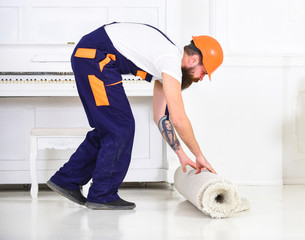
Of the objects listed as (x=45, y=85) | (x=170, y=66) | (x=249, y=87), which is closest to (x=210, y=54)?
(x=170, y=66)

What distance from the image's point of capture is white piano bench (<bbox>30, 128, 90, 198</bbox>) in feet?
11.0

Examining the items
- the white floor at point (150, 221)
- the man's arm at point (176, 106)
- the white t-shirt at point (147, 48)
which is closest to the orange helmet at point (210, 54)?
the white t-shirt at point (147, 48)

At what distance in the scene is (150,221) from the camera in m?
2.44

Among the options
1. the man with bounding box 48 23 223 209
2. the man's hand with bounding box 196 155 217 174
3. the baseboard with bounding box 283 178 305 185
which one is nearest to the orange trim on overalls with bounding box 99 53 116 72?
the man with bounding box 48 23 223 209

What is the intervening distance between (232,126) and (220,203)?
4.98ft

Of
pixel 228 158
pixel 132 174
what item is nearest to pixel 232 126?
pixel 228 158

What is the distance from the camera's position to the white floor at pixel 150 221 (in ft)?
6.95

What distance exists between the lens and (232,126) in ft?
13.1

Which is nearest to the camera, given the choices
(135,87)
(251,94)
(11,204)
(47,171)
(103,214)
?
(103,214)

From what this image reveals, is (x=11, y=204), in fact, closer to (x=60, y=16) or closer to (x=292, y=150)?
(x=60, y=16)

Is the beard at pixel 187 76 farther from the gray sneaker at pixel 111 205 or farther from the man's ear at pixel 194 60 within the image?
the gray sneaker at pixel 111 205

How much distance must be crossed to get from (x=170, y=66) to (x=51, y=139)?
130 cm

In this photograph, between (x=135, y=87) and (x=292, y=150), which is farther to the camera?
(x=292, y=150)

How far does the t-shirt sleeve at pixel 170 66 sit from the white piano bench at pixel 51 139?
43.6 inches
